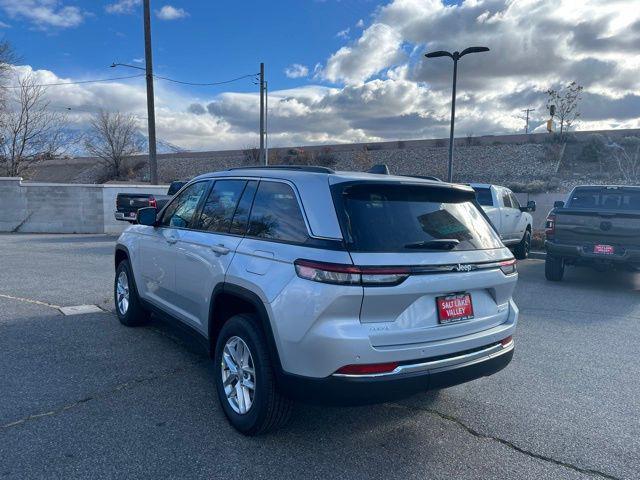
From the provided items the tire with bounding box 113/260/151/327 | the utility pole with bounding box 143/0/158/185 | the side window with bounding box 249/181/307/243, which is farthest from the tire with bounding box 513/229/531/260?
the utility pole with bounding box 143/0/158/185

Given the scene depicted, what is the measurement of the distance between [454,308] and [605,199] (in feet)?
26.2

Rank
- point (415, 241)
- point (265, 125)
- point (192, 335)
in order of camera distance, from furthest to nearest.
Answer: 1. point (265, 125)
2. point (192, 335)
3. point (415, 241)

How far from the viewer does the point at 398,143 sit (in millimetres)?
50844

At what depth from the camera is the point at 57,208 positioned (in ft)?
59.0

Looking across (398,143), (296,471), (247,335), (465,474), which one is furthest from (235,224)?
(398,143)

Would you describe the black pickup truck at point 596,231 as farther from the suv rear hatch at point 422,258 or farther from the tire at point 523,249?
the suv rear hatch at point 422,258

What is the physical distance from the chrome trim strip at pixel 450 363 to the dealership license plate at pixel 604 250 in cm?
591

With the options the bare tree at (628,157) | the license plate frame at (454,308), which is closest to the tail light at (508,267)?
the license plate frame at (454,308)

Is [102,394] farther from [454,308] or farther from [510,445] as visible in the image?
[510,445]

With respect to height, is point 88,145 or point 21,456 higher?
point 88,145

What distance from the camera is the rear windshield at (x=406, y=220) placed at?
325 cm

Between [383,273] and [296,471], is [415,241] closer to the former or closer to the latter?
[383,273]

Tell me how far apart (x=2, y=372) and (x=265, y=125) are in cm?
2419

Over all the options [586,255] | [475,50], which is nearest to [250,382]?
[586,255]
